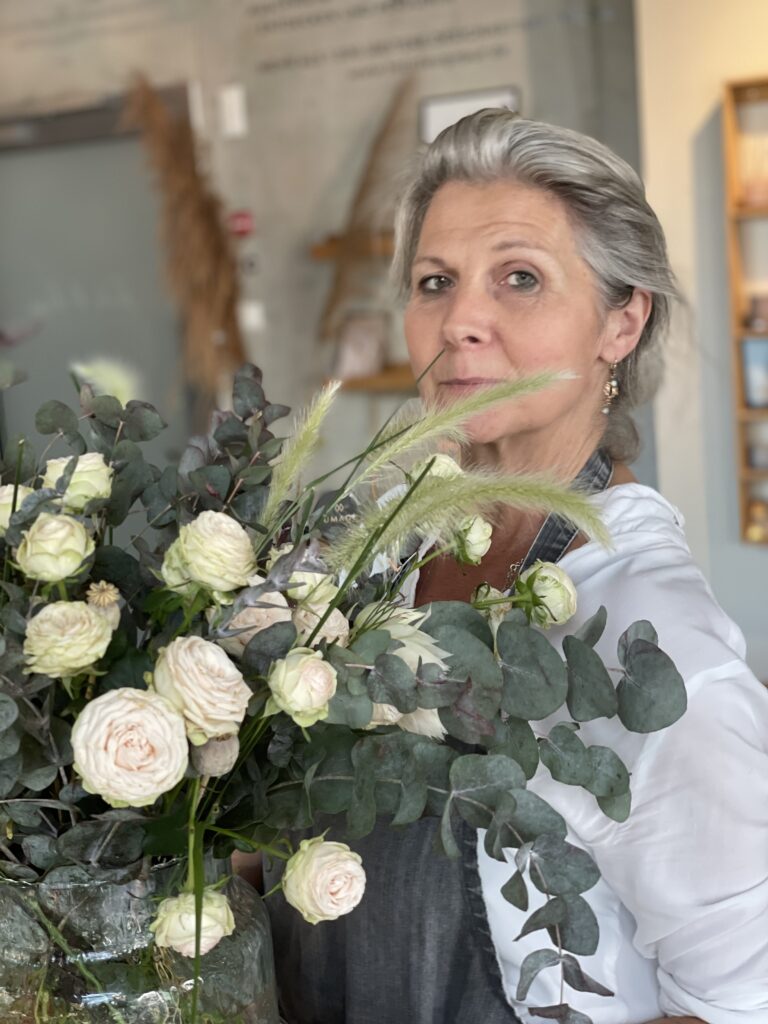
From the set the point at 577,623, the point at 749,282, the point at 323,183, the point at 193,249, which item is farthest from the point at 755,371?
the point at 577,623

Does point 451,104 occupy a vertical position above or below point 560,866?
above

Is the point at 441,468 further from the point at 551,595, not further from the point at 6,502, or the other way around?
the point at 6,502

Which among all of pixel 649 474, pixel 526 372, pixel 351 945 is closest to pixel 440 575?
pixel 526 372

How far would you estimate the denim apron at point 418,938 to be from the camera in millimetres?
1054

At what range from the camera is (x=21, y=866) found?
70 centimetres

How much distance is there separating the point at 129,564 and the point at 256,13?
4253 millimetres

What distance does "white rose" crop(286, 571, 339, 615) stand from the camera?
0.67 meters

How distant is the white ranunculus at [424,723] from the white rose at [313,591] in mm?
82

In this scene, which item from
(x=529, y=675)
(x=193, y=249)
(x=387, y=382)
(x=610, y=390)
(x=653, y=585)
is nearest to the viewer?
(x=529, y=675)

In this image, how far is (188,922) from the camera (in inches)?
25.5

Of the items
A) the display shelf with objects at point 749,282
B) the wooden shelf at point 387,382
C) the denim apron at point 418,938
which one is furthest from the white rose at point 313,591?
the wooden shelf at point 387,382

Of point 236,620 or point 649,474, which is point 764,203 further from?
point 236,620

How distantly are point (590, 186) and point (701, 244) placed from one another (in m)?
2.49

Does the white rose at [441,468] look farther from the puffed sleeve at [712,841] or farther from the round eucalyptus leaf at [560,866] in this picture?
the puffed sleeve at [712,841]
